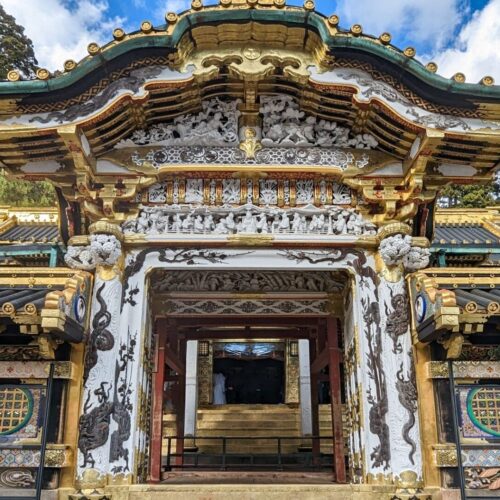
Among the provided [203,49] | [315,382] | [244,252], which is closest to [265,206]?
[244,252]

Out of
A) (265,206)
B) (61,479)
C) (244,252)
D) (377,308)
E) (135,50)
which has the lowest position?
(61,479)

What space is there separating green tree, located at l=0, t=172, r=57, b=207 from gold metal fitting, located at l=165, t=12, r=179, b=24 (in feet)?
48.1

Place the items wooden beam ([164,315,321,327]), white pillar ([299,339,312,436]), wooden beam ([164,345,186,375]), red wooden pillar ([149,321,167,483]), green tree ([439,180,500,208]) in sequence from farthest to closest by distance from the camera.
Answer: green tree ([439,180,500,208]), white pillar ([299,339,312,436]), wooden beam ([164,315,321,327]), wooden beam ([164,345,186,375]), red wooden pillar ([149,321,167,483])

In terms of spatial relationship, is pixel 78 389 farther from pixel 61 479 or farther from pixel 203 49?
pixel 203 49

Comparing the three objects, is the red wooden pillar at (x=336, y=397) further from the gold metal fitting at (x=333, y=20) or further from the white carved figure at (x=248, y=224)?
the gold metal fitting at (x=333, y=20)

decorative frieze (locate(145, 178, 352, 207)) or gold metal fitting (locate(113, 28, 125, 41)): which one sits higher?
gold metal fitting (locate(113, 28, 125, 41))

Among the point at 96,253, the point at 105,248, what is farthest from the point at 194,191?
the point at 96,253

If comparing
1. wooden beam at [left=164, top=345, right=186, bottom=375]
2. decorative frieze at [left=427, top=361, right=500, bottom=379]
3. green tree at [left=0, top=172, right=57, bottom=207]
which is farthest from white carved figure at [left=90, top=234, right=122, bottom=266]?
green tree at [left=0, top=172, right=57, bottom=207]

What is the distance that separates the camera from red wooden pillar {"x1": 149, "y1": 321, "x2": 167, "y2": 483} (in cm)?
930

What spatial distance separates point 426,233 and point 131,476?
4.91 meters

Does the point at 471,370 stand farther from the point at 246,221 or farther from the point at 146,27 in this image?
the point at 146,27

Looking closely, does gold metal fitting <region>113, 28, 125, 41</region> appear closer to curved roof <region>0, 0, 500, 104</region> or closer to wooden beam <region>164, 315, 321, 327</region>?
curved roof <region>0, 0, 500, 104</region>

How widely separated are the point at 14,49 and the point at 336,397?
23.6 metres

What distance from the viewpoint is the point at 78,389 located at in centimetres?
657
